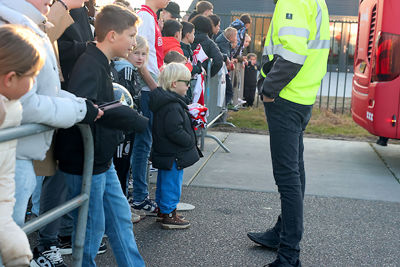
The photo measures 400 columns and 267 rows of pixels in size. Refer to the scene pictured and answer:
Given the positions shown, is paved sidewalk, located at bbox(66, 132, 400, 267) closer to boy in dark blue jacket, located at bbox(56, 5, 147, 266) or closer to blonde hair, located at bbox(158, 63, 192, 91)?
boy in dark blue jacket, located at bbox(56, 5, 147, 266)

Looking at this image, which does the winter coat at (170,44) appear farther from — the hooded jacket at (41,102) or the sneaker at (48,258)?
the hooded jacket at (41,102)

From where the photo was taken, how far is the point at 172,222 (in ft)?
14.6

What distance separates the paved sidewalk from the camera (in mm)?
3960

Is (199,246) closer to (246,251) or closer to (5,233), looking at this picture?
(246,251)

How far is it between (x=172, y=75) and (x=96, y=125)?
1585mm

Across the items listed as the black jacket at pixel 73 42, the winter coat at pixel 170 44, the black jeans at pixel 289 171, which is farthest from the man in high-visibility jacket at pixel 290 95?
the winter coat at pixel 170 44

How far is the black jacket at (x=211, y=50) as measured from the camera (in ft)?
25.1

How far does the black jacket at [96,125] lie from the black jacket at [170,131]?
1289 millimetres

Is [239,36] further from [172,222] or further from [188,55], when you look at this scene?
[172,222]

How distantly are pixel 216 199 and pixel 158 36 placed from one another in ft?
5.39

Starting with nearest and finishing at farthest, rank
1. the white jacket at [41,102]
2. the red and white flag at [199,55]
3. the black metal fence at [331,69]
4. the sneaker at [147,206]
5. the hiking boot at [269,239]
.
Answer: the white jacket at [41,102] < the hiking boot at [269,239] < the sneaker at [147,206] < the red and white flag at [199,55] < the black metal fence at [331,69]

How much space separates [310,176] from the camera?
6.34 metres

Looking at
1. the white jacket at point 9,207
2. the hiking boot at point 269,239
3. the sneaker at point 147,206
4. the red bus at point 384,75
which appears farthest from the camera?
the red bus at point 384,75

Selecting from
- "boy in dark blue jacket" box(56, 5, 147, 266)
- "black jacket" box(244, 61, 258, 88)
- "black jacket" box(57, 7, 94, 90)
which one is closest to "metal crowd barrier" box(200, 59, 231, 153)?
"black jacket" box(57, 7, 94, 90)
